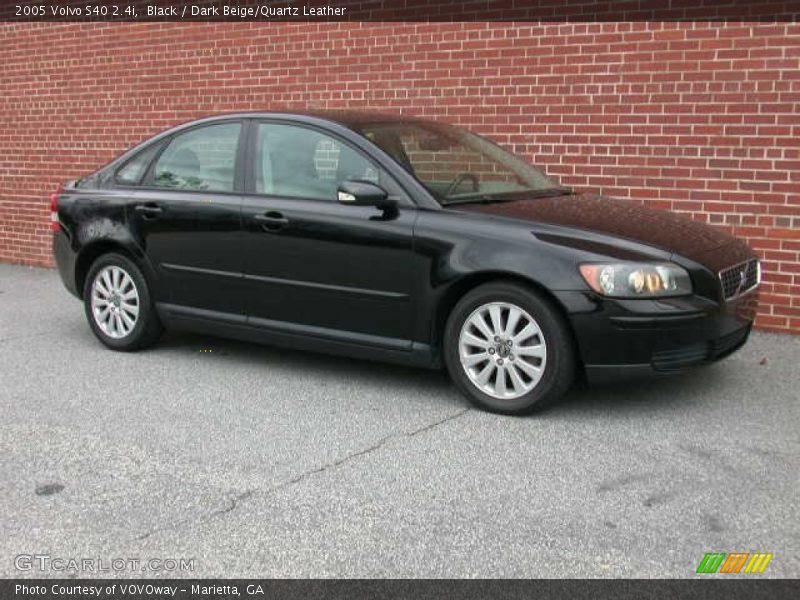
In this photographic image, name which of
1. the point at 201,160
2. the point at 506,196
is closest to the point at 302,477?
the point at 506,196

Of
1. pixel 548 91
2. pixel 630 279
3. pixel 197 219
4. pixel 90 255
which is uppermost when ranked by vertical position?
pixel 548 91

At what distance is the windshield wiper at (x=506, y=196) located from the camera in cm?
550

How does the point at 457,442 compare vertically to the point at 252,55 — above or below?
below

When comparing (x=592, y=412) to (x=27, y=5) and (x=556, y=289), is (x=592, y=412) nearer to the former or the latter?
(x=556, y=289)

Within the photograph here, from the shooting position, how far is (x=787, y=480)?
4160mm

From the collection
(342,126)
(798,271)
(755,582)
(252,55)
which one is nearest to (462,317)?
(342,126)

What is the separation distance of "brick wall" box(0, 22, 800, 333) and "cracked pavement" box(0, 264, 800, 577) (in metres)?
1.46

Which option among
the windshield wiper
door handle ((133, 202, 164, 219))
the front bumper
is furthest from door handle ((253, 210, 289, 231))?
the front bumper

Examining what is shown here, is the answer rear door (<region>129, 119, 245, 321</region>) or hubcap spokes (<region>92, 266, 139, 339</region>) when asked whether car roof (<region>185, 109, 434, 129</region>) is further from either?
hubcap spokes (<region>92, 266, 139, 339</region>)

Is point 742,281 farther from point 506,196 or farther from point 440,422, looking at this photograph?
point 440,422

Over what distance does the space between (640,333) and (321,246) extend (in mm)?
1898

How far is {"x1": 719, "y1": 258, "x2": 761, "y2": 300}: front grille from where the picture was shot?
5.10 m

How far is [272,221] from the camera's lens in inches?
228

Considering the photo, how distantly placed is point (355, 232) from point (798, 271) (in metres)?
3.42
